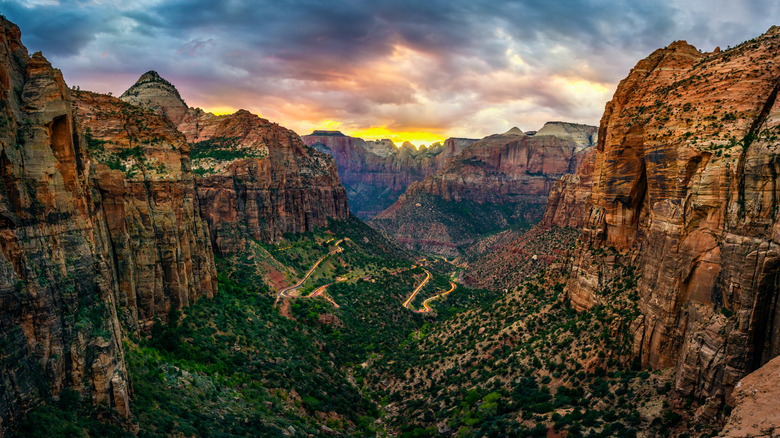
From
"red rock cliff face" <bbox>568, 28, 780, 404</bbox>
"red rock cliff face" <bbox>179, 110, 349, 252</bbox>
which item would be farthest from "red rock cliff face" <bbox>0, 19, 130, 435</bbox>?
"red rock cliff face" <bbox>179, 110, 349, 252</bbox>

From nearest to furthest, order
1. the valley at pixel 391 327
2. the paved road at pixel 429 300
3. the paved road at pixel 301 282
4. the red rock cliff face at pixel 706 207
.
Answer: the red rock cliff face at pixel 706 207 < the valley at pixel 391 327 < the paved road at pixel 301 282 < the paved road at pixel 429 300

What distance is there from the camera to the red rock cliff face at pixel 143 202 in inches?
1558

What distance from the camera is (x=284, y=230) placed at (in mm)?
109625

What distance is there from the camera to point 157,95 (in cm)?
11544

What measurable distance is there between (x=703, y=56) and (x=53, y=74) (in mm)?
55991

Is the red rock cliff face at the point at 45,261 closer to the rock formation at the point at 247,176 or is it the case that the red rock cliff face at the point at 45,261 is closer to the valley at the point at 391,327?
the valley at the point at 391,327

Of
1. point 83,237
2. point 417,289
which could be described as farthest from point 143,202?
point 417,289

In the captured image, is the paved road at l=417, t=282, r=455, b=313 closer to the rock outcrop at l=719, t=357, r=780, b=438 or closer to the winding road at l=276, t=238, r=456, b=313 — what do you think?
the winding road at l=276, t=238, r=456, b=313

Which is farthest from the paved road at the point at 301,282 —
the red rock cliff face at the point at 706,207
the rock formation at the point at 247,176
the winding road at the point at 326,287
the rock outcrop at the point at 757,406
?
the rock outcrop at the point at 757,406

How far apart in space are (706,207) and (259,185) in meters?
88.9

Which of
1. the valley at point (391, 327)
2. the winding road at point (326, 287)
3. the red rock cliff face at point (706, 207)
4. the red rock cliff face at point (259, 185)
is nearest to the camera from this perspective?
the red rock cliff face at point (706, 207)

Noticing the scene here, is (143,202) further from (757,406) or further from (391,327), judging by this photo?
(391,327)

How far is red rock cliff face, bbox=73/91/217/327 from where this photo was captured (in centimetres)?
3956

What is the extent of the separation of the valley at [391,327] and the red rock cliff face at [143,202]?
25 cm
